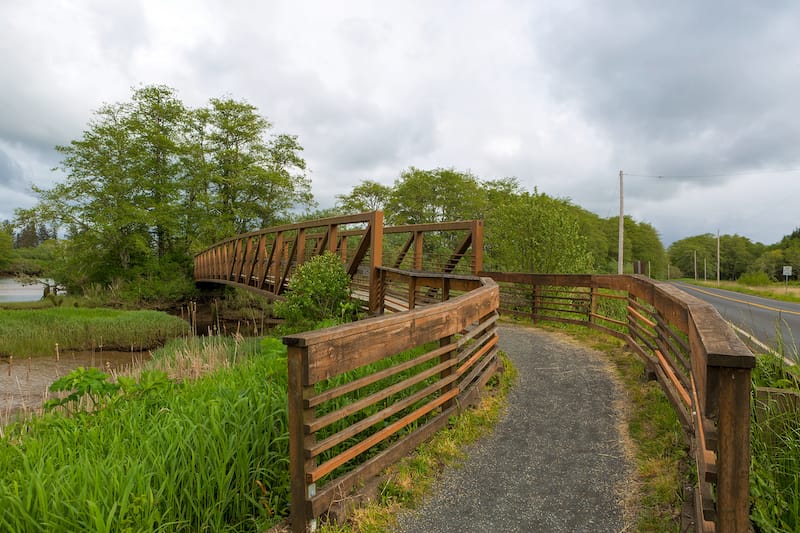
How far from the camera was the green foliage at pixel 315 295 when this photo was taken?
9.20 m

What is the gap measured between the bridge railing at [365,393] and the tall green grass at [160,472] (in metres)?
0.38

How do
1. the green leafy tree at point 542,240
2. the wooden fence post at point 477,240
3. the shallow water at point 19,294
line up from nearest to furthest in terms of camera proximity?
1. the wooden fence post at point 477,240
2. the green leafy tree at point 542,240
3. the shallow water at point 19,294

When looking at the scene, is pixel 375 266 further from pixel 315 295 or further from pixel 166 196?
pixel 166 196

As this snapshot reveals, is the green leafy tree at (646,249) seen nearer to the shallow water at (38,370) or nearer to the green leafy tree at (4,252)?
the shallow water at (38,370)

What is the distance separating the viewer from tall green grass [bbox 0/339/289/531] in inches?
89.6

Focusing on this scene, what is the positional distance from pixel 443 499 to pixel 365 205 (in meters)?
42.4

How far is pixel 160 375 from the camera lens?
14.3ft

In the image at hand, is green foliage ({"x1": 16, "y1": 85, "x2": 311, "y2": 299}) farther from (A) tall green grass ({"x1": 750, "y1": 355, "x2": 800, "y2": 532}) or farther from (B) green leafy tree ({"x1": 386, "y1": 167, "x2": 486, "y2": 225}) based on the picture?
(A) tall green grass ({"x1": 750, "y1": 355, "x2": 800, "y2": 532})

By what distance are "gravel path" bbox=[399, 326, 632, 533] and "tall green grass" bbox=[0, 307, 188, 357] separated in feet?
42.6

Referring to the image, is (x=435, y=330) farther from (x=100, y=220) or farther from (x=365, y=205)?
(x=365, y=205)

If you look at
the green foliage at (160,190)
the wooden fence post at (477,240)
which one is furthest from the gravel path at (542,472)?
the green foliage at (160,190)

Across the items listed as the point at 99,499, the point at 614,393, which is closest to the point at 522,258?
the point at 614,393

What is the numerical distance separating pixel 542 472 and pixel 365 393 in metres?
1.66

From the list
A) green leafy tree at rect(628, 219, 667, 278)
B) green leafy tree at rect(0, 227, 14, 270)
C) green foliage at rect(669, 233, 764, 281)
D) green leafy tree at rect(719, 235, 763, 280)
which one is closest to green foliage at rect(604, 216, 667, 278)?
green leafy tree at rect(628, 219, 667, 278)
